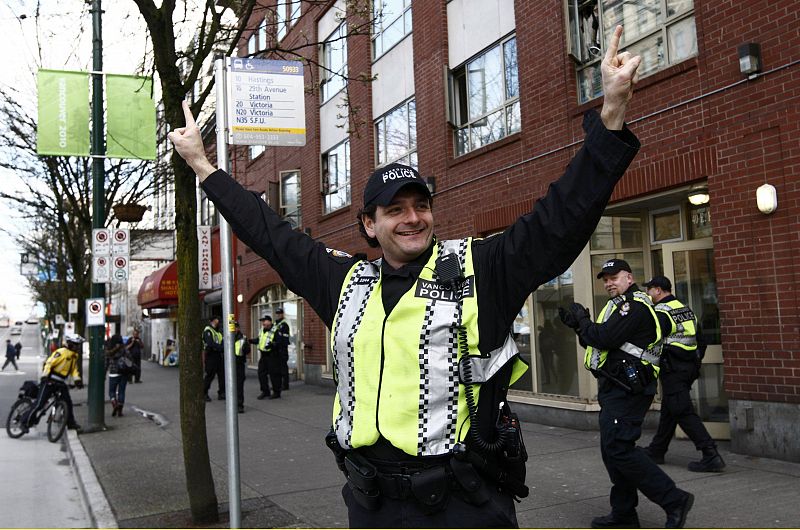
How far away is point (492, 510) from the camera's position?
2.27 meters

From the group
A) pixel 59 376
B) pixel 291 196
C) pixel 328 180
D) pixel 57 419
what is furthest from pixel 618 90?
pixel 291 196

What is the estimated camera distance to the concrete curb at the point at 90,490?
6523mm

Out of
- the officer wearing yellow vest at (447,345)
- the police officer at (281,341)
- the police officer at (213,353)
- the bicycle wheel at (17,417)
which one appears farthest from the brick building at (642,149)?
the bicycle wheel at (17,417)

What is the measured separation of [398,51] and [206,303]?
1801cm

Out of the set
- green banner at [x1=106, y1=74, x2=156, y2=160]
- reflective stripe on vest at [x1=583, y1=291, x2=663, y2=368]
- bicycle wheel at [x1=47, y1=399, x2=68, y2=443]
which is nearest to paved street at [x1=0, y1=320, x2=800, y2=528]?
bicycle wheel at [x1=47, y1=399, x2=68, y2=443]

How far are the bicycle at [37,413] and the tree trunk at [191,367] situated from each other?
719 cm

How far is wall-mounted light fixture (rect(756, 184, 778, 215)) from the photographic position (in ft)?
24.1

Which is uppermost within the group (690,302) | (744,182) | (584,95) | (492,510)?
(584,95)

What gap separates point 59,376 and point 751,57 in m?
11.8

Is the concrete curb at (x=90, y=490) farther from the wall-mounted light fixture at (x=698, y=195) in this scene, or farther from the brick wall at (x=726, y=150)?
the wall-mounted light fixture at (x=698, y=195)

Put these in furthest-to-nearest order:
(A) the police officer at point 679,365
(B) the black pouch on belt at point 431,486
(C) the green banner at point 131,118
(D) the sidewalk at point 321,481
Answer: (C) the green banner at point 131,118 < (A) the police officer at point 679,365 < (D) the sidewalk at point 321,481 < (B) the black pouch on belt at point 431,486

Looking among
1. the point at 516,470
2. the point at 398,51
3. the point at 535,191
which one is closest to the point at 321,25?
the point at 398,51

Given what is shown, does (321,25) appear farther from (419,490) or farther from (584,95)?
(419,490)

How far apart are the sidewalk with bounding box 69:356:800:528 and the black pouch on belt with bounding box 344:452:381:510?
372cm
